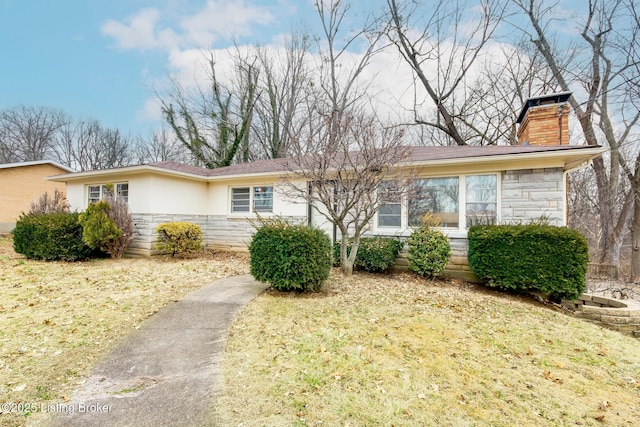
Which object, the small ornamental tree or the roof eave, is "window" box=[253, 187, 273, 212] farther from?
the small ornamental tree

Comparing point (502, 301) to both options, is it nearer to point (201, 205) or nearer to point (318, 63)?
point (201, 205)

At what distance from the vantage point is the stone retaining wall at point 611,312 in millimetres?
5414

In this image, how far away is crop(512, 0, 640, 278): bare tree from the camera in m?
11.0

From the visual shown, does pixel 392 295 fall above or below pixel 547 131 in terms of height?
below

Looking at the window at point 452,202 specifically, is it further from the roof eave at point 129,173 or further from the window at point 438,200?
the roof eave at point 129,173

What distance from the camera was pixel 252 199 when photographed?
10156 mm

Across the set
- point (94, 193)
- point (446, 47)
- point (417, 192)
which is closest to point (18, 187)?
A: point (94, 193)

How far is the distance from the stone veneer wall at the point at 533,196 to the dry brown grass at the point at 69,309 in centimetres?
640

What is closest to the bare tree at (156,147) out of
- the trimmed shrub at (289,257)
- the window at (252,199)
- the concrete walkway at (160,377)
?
the window at (252,199)

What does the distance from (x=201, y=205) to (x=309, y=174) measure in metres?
6.24

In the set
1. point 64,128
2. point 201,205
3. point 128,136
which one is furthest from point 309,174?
point 64,128

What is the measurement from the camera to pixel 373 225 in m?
8.18

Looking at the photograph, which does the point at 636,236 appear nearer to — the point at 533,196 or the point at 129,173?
the point at 533,196

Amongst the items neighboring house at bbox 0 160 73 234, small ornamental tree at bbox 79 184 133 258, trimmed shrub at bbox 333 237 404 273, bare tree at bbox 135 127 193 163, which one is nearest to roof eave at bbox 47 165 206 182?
small ornamental tree at bbox 79 184 133 258
